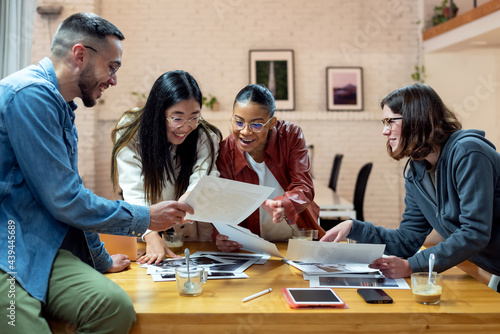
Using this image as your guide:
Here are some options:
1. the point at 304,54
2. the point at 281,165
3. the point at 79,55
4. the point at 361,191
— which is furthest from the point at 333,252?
the point at 304,54

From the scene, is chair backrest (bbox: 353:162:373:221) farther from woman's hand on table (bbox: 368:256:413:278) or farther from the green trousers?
the green trousers

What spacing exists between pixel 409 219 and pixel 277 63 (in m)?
5.35

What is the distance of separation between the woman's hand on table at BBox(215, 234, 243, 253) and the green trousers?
0.77 m

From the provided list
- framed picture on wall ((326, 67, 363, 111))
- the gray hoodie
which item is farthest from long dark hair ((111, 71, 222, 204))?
framed picture on wall ((326, 67, 363, 111))

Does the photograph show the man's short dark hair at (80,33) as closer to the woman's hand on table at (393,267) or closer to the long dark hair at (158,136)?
the long dark hair at (158,136)

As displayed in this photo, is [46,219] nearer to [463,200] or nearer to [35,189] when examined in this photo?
[35,189]

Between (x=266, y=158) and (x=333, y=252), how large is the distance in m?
0.72

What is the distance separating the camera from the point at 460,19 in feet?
19.2

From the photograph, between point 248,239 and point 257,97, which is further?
point 257,97

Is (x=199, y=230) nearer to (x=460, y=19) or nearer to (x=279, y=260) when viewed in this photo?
(x=279, y=260)

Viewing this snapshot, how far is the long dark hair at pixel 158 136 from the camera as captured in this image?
2.19 m

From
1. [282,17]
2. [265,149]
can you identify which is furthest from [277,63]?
[265,149]

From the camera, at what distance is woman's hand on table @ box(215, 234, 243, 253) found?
2125 millimetres

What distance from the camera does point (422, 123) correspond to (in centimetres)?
176
